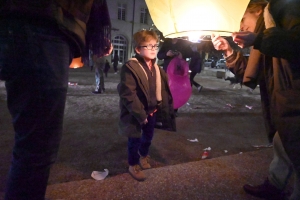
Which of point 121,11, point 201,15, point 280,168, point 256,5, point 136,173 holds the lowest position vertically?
point 136,173

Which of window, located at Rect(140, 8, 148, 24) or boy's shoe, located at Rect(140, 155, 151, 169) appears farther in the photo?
window, located at Rect(140, 8, 148, 24)

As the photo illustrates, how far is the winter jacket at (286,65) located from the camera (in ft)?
5.13

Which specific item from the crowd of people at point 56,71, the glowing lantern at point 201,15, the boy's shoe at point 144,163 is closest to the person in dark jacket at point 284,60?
the crowd of people at point 56,71

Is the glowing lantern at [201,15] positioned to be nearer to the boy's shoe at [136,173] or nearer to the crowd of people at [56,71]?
the crowd of people at [56,71]

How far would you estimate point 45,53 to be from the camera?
1.27 m

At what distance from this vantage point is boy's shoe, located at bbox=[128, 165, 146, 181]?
2.72 m

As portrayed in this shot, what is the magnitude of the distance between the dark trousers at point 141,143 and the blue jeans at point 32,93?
4.93 feet

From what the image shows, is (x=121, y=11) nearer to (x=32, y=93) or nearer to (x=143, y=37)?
(x=143, y=37)

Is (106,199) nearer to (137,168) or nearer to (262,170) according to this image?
(137,168)

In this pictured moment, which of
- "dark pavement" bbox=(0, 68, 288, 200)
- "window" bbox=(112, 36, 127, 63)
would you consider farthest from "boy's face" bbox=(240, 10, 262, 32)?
"window" bbox=(112, 36, 127, 63)

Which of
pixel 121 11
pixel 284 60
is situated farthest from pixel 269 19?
pixel 121 11

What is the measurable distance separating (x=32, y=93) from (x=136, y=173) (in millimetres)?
1816

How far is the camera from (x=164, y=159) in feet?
11.3

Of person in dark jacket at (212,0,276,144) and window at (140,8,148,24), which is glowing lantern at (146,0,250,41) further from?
window at (140,8,148,24)
